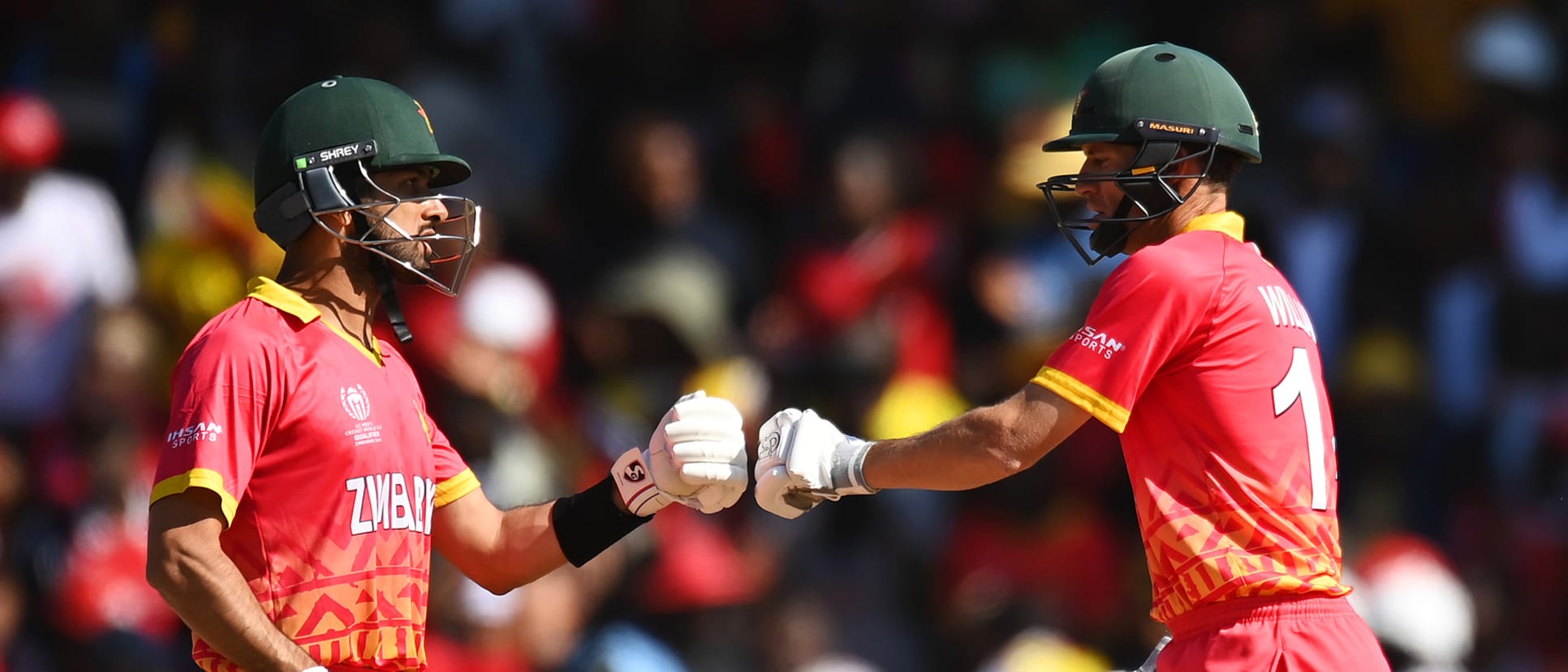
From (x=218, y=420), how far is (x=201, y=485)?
192 mm

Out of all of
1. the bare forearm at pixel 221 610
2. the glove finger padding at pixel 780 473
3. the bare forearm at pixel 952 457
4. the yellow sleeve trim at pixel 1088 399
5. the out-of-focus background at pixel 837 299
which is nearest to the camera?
the bare forearm at pixel 221 610

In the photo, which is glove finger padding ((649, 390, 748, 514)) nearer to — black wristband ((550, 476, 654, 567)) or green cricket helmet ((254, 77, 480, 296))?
black wristband ((550, 476, 654, 567))

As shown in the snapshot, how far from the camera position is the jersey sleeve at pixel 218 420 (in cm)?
511

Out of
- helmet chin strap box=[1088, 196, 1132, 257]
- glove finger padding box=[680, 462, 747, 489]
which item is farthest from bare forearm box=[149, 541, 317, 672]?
helmet chin strap box=[1088, 196, 1132, 257]

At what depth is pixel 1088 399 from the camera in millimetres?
5508

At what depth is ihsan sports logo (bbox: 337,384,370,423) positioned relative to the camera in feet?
18.1

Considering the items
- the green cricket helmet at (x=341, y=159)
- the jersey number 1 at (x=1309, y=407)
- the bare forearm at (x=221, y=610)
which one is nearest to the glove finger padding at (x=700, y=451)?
the green cricket helmet at (x=341, y=159)

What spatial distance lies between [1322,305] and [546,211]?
4651 mm

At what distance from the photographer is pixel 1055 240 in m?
11.2

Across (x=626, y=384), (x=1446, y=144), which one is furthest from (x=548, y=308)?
(x=1446, y=144)

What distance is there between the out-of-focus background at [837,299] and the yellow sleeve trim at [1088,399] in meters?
4.12

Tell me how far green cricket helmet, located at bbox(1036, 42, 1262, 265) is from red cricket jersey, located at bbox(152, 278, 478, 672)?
2.16 meters

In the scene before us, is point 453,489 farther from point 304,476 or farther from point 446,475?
point 304,476

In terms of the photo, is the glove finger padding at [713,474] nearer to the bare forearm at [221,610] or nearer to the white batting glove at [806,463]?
the white batting glove at [806,463]
